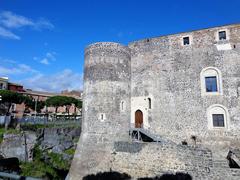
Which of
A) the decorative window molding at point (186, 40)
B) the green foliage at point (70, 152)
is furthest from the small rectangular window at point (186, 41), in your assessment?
the green foliage at point (70, 152)

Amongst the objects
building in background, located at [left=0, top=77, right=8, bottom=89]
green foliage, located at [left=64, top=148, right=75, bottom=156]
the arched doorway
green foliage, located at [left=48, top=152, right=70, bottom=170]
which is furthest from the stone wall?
building in background, located at [left=0, top=77, right=8, bottom=89]

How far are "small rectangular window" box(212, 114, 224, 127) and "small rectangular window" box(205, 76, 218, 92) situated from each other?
6.44 feet

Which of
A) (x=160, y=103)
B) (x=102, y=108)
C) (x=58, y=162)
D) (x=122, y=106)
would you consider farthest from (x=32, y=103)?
(x=160, y=103)

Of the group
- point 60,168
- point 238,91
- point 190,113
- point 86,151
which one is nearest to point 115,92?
point 86,151

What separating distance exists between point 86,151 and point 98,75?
18.5 ft

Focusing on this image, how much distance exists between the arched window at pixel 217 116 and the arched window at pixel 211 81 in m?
1.14

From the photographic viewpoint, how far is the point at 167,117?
50.4ft

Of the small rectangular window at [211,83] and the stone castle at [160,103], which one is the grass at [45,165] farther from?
the small rectangular window at [211,83]

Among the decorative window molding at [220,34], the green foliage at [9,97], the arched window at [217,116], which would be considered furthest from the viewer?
the green foliage at [9,97]

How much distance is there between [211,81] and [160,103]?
427 cm

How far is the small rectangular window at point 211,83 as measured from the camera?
47.5ft

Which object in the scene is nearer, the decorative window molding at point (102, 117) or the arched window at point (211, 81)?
the decorative window molding at point (102, 117)

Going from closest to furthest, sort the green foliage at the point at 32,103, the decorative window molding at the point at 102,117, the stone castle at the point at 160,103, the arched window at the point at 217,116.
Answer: the stone castle at the point at 160,103 → the arched window at the point at 217,116 → the decorative window molding at the point at 102,117 → the green foliage at the point at 32,103

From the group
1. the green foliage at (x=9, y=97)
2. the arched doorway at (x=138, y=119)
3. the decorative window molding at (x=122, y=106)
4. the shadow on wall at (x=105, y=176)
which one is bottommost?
the shadow on wall at (x=105, y=176)
